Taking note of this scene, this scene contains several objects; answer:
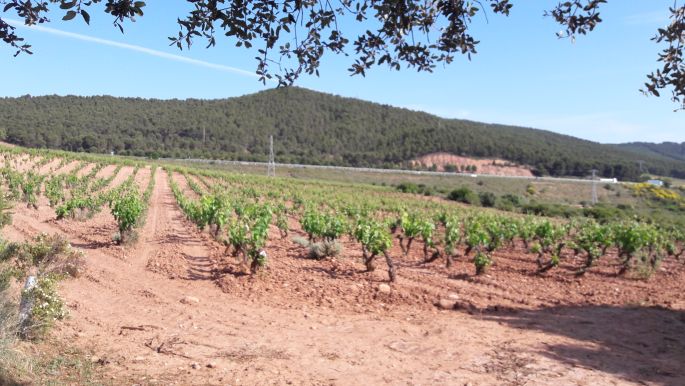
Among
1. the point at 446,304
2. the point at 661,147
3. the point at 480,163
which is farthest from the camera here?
the point at 661,147

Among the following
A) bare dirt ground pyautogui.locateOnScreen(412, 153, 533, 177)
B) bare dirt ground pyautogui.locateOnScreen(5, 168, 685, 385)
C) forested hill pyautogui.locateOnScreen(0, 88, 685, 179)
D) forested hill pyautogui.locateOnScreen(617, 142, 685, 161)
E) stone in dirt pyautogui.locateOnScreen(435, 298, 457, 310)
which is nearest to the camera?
bare dirt ground pyautogui.locateOnScreen(5, 168, 685, 385)

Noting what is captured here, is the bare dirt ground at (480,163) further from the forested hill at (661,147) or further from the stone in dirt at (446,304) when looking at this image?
the stone in dirt at (446,304)

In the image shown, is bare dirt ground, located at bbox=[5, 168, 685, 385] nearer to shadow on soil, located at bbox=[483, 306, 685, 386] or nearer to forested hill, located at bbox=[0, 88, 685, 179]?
shadow on soil, located at bbox=[483, 306, 685, 386]

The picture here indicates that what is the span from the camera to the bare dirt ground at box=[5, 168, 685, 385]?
5660 mm

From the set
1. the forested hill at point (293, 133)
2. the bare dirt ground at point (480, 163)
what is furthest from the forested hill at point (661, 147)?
the bare dirt ground at point (480, 163)

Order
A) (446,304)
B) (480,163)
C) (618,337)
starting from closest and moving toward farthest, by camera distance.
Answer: (618,337) → (446,304) → (480,163)

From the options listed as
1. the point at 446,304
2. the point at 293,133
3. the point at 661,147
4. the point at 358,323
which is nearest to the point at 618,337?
the point at 446,304

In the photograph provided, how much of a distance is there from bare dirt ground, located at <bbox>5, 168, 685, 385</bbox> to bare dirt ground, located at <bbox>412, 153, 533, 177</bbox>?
73739 millimetres

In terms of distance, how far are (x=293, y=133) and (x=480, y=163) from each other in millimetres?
42907

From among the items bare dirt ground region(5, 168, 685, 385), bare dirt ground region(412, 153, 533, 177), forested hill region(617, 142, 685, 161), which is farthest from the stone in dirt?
forested hill region(617, 142, 685, 161)

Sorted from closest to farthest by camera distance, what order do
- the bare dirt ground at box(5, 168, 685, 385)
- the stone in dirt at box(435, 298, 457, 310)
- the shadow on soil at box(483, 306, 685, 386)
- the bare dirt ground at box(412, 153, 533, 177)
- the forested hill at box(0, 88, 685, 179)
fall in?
the bare dirt ground at box(5, 168, 685, 385), the shadow on soil at box(483, 306, 685, 386), the stone in dirt at box(435, 298, 457, 310), the bare dirt ground at box(412, 153, 533, 177), the forested hill at box(0, 88, 685, 179)

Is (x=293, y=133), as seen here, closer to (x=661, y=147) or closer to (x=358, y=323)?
(x=661, y=147)

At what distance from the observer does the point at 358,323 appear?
7.43 m

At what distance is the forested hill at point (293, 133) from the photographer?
3420 inches
